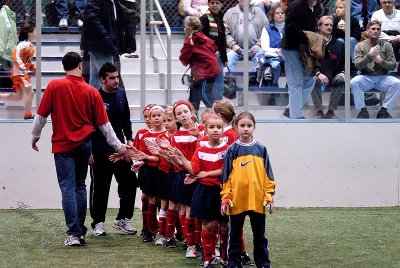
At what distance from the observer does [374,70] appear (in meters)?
14.3

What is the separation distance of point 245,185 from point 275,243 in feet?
7.52

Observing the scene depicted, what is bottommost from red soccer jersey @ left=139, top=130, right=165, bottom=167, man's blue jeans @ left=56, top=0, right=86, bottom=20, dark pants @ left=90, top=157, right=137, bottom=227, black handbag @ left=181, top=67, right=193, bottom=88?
dark pants @ left=90, top=157, right=137, bottom=227

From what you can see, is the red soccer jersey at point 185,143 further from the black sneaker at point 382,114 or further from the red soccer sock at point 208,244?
the black sneaker at point 382,114

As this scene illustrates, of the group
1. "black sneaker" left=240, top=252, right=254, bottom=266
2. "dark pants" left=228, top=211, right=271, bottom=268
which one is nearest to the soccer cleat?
"black sneaker" left=240, top=252, right=254, bottom=266

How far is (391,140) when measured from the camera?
14328mm

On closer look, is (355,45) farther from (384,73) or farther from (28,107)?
(28,107)

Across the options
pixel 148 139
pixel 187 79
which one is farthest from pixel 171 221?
pixel 187 79

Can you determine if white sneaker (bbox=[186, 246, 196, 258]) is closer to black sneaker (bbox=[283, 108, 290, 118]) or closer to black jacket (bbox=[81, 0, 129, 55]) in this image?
black jacket (bbox=[81, 0, 129, 55])

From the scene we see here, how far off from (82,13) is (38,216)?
2673 mm

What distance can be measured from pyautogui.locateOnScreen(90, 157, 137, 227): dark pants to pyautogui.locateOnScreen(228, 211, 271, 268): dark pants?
2824 mm

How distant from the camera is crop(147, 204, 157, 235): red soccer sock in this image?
11.2 m

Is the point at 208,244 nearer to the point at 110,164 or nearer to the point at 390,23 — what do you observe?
the point at 110,164

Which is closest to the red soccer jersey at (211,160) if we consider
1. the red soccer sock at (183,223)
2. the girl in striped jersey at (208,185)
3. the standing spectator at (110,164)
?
the girl in striped jersey at (208,185)

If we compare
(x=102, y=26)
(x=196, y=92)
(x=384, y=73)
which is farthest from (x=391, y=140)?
(x=102, y=26)
